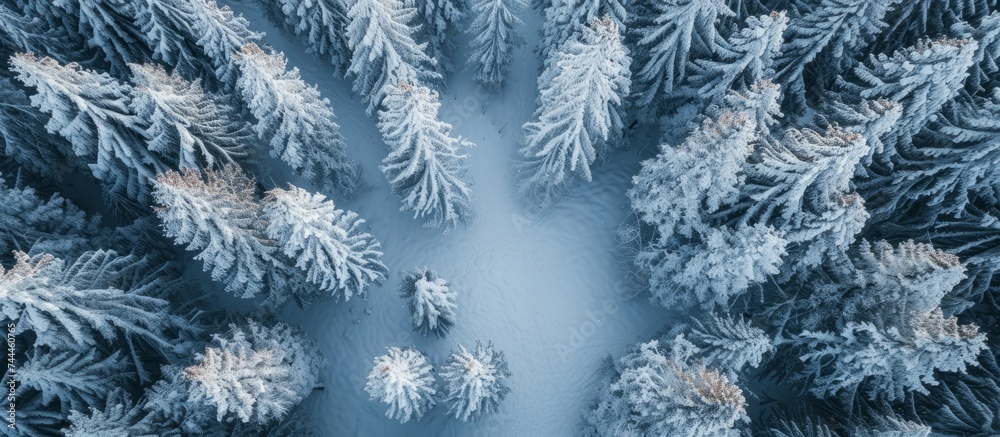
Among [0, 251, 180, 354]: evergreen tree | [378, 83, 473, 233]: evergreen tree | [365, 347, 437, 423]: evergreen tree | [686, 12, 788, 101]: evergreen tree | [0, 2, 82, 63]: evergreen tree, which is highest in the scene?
[686, 12, 788, 101]: evergreen tree

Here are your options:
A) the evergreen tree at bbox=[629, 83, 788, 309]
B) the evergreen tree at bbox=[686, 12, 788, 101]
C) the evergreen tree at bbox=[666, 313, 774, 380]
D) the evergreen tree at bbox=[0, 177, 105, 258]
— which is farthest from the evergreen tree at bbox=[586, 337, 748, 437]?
the evergreen tree at bbox=[0, 177, 105, 258]

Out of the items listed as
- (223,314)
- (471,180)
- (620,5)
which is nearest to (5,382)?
(223,314)

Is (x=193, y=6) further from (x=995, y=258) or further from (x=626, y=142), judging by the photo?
(x=995, y=258)

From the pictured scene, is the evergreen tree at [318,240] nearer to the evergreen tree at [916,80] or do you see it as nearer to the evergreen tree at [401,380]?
the evergreen tree at [401,380]

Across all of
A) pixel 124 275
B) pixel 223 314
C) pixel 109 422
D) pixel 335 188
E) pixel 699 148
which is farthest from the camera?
pixel 335 188

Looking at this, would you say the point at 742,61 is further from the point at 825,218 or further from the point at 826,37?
the point at 825,218

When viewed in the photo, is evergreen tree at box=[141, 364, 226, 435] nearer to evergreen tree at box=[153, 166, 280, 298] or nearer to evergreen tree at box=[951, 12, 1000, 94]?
evergreen tree at box=[153, 166, 280, 298]
